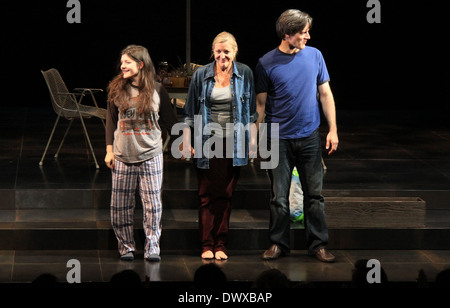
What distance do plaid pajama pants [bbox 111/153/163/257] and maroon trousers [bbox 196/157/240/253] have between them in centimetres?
28

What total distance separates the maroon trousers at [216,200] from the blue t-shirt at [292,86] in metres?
0.43

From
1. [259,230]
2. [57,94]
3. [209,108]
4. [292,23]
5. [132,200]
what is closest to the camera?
[292,23]

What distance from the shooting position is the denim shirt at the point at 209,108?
5906 mm

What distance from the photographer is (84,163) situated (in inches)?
313

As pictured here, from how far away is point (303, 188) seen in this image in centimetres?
612

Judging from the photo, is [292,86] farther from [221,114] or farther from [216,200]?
[216,200]

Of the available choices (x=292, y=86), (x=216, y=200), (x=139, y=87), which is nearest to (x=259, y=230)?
(x=216, y=200)

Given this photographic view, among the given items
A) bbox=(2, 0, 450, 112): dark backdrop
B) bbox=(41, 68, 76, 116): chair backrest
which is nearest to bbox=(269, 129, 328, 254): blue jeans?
bbox=(41, 68, 76, 116): chair backrest

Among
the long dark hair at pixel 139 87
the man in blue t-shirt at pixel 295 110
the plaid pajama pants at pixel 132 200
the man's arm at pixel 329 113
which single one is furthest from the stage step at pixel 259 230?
the long dark hair at pixel 139 87

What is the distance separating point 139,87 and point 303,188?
1237 mm

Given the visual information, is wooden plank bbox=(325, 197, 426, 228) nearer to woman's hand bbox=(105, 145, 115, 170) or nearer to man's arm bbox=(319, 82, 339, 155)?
man's arm bbox=(319, 82, 339, 155)

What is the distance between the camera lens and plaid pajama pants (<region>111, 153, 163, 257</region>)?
6055 mm
